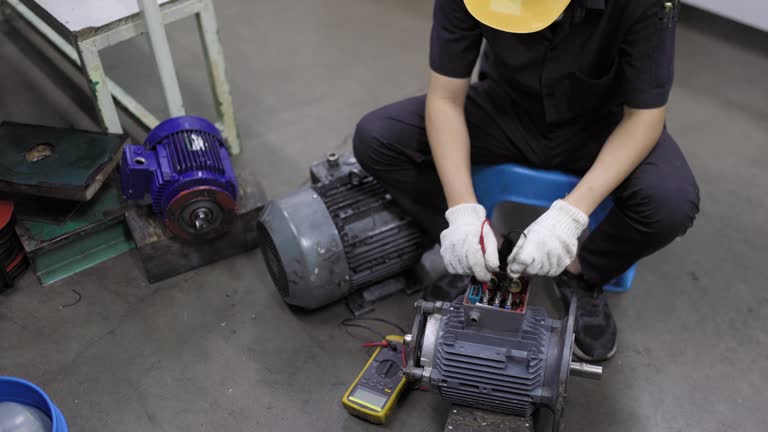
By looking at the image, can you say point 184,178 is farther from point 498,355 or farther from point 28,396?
point 498,355

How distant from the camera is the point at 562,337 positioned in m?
1.20

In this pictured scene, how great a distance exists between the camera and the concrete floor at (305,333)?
4.73 feet

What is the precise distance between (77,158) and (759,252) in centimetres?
184

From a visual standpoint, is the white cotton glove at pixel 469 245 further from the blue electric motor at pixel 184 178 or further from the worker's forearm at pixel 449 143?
the blue electric motor at pixel 184 178

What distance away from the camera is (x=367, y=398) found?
1411 mm

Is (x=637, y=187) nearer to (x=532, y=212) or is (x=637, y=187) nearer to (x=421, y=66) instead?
(x=532, y=212)

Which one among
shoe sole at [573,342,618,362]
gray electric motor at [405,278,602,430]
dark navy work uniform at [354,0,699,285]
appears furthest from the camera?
shoe sole at [573,342,618,362]

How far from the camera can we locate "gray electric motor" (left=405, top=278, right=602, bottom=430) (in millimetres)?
1179

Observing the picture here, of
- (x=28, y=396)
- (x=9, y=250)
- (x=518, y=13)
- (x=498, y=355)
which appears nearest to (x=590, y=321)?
(x=498, y=355)

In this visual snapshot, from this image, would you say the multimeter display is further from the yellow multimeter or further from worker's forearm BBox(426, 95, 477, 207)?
worker's forearm BBox(426, 95, 477, 207)

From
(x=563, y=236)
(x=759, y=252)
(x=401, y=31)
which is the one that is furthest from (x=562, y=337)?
(x=401, y=31)

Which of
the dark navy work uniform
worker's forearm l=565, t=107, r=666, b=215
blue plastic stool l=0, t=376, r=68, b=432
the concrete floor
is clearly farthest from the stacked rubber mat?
worker's forearm l=565, t=107, r=666, b=215

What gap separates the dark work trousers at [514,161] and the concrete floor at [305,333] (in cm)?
24

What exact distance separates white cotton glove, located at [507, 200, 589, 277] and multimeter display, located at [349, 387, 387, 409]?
419 mm
